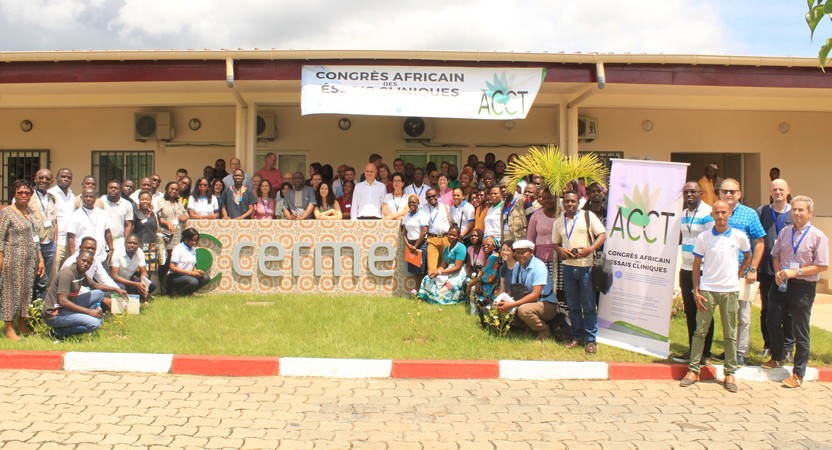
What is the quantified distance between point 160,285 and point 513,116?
541 cm

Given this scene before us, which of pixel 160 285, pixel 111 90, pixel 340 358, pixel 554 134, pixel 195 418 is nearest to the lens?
pixel 195 418

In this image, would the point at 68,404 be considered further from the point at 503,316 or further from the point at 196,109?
the point at 196,109

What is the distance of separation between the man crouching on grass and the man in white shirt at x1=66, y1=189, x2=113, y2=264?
633 centimetres

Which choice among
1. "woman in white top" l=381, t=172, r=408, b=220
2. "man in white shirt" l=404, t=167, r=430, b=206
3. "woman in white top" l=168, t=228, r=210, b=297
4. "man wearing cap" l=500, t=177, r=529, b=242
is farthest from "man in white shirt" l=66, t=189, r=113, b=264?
"man wearing cap" l=500, t=177, r=529, b=242

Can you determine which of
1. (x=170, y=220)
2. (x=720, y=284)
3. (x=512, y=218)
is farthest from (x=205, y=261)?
(x=720, y=284)

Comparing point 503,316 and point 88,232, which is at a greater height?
point 88,232

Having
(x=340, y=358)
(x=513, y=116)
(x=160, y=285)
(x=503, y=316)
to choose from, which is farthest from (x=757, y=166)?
(x=160, y=285)

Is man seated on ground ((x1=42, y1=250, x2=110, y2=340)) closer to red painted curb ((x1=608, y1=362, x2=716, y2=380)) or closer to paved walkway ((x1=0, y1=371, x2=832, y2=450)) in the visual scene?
paved walkway ((x1=0, y1=371, x2=832, y2=450))

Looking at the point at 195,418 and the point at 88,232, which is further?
the point at 88,232

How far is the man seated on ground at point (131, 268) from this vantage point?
754cm

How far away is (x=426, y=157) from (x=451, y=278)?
4673 mm

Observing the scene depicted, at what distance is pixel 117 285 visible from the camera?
741cm

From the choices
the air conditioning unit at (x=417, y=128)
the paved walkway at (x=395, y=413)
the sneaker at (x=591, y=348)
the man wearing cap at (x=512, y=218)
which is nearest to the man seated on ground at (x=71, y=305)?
the paved walkway at (x=395, y=413)

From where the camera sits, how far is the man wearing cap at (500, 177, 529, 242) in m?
7.32
